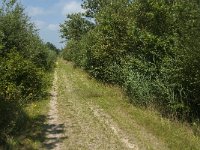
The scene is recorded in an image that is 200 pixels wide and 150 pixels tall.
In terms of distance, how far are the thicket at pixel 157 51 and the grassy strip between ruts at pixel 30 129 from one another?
4552mm

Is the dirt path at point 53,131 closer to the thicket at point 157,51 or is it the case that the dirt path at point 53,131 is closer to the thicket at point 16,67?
the thicket at point 16,67

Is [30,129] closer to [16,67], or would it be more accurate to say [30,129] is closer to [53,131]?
[53,131]

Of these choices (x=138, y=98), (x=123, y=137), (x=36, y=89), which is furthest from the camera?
(x=36, y=89)

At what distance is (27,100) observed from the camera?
56.6ft

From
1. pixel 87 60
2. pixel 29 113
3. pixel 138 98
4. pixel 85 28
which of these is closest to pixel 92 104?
pixel 138 98

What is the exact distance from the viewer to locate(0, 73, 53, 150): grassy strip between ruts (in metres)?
10.0

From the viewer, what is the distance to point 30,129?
1196cm

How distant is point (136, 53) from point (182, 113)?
228 inches

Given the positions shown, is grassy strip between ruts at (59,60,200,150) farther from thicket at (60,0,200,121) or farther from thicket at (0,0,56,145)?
thicket at (0,0,56,145)

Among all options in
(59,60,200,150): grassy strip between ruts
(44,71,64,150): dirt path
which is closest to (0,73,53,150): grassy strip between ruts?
(44,71,64,150): dirt path

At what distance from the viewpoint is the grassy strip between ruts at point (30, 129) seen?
10015 millimetres

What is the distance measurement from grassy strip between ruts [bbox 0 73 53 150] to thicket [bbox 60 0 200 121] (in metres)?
4.55

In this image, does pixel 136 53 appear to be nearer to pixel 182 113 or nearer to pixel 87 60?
pixel 182 113

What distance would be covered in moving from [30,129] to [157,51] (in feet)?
24.7
